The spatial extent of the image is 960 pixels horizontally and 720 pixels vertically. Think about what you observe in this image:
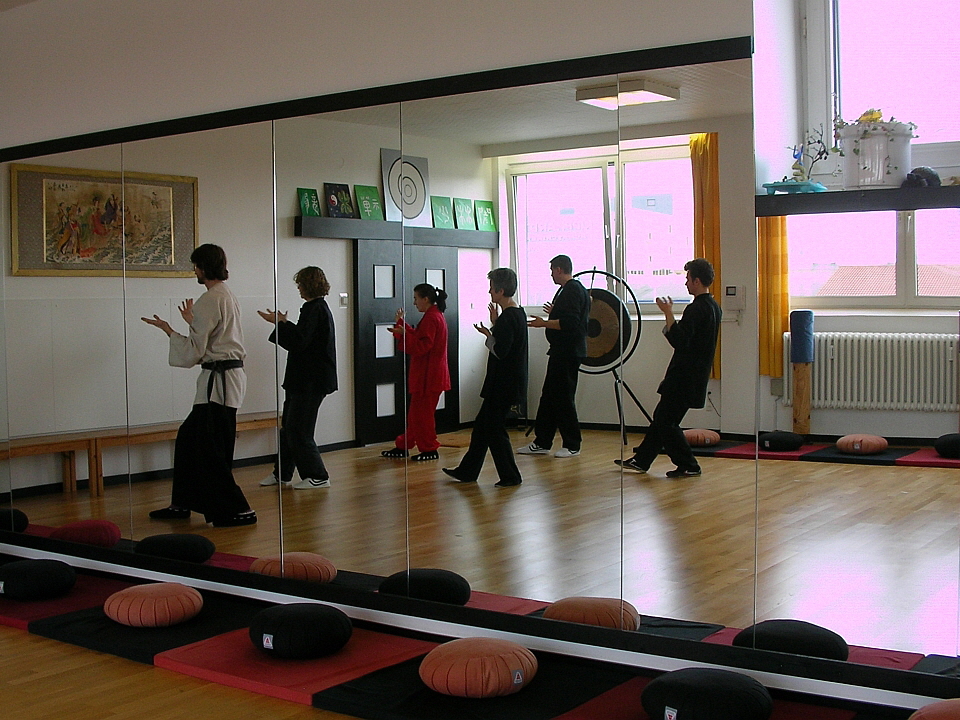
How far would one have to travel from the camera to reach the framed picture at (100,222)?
18.2 feet

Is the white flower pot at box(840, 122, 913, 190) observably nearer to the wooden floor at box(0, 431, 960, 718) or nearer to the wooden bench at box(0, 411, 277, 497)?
the wooden floor at box(0, 431, 960, 718)

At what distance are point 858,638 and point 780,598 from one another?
286 millimetres

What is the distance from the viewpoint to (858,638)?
12.0 ft

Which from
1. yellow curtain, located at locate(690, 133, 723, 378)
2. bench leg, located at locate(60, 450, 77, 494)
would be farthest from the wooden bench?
yellow curtain, located at locate(690, 133, 723, 378)

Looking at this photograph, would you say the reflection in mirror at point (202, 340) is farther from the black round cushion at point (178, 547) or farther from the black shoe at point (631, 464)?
the black shoe at point (631, 464)

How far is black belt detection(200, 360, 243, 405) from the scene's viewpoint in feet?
17.6

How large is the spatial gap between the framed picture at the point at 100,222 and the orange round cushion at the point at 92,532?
1.40 metres

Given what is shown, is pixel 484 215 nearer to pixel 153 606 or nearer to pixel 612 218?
pixel 612 218

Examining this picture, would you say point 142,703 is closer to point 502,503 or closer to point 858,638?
point 502,503

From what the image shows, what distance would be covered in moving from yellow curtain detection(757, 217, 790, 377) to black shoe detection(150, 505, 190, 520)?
3224 millimetres

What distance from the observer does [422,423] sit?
4.74 m

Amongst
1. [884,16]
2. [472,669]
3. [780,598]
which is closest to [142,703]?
[472,669]

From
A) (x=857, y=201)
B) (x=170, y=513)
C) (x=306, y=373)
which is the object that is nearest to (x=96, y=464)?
(x=170, y=513)

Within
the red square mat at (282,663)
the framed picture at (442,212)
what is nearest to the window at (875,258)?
the framed picture at (442,212)
